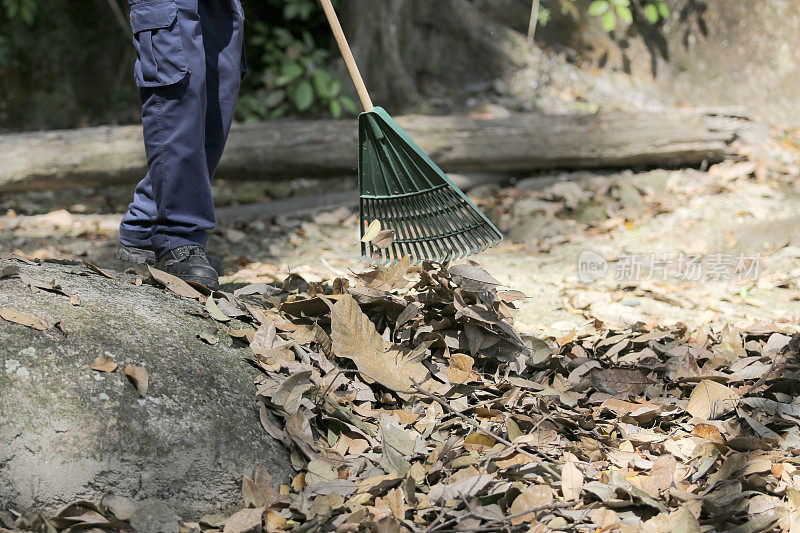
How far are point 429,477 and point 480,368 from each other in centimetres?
50

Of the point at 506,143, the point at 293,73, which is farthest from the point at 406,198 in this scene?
the point at 293,73

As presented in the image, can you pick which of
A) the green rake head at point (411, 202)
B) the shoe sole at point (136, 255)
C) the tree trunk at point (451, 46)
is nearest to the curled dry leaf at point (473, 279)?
the green rake head at point (411, 202)

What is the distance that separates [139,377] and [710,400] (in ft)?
4.77

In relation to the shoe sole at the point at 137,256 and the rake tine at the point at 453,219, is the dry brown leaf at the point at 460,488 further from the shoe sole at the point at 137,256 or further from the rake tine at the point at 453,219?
the shoe sole at the point at 137,256

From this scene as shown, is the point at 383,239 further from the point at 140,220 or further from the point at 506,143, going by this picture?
the point at 506,143

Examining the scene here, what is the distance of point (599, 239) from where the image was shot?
11.9 feet

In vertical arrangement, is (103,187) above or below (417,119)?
below

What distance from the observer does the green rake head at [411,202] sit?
2.23 m

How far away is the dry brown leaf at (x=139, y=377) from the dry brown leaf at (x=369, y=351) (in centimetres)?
48

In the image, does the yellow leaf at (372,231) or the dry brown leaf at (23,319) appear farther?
the yellow leaf at (372,231)

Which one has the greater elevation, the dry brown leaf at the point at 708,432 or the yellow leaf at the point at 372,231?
the yellow leaf at the point at 372,231

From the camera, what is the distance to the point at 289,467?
1599mm

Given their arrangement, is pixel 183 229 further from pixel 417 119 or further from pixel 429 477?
pixel 417 119

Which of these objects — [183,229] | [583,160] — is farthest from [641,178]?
[183,229]
